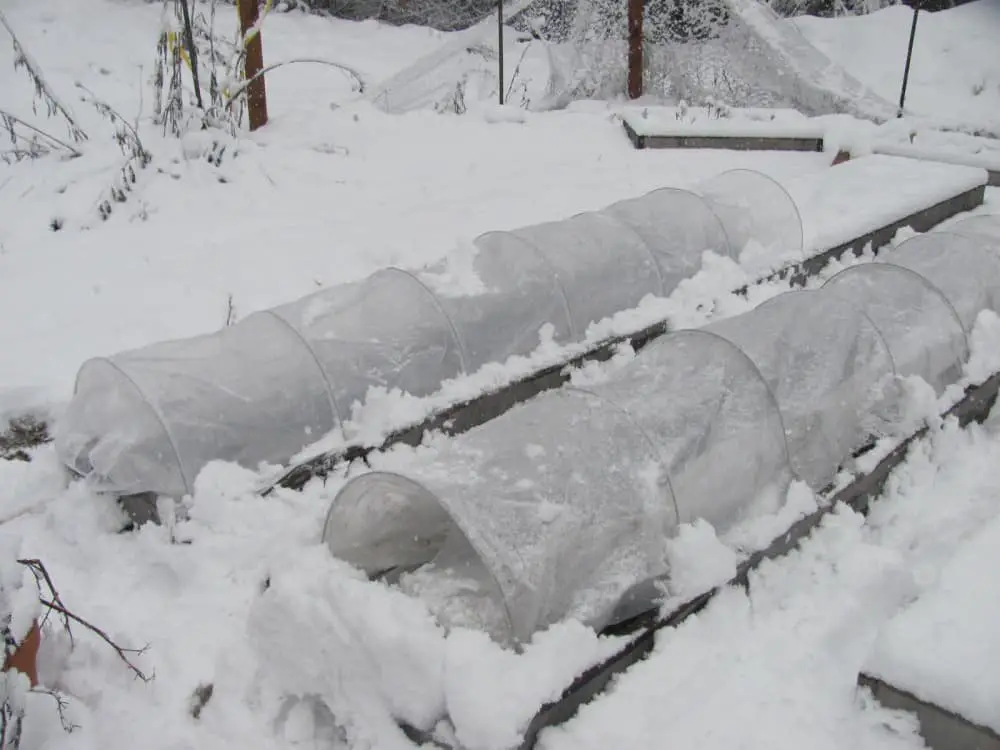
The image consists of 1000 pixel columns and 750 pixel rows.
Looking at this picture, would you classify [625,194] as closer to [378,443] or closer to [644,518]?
[378,443]

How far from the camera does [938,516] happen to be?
187 inches

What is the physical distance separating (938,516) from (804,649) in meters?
1.35

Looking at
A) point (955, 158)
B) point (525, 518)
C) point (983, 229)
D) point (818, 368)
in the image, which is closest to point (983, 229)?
point (983, 229)

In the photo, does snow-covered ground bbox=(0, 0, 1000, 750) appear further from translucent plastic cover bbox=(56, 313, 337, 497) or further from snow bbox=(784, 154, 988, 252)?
snow bbox=(784, 154, 988, 252)

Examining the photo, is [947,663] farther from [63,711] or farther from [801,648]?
[63,711]

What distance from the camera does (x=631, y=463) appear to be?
4160mm

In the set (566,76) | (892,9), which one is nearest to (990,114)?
(892,9)

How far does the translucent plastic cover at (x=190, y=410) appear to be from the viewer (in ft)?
15.8

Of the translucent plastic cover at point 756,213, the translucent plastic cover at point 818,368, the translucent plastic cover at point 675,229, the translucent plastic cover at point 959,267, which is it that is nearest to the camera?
the translucent plastic cover at point 818,368

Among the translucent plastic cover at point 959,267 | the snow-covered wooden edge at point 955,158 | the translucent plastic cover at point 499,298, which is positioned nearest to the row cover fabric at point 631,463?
the translucent plastic cover at point 959,267

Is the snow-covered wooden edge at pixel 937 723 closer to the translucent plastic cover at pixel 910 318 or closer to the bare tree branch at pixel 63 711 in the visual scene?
the translucent plastic cover at pixel 910 318

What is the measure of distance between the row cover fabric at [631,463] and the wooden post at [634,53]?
27.3 feet

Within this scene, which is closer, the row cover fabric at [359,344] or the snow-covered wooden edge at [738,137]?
the row cover fabric at [359,344]

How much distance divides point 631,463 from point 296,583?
1503 mm
